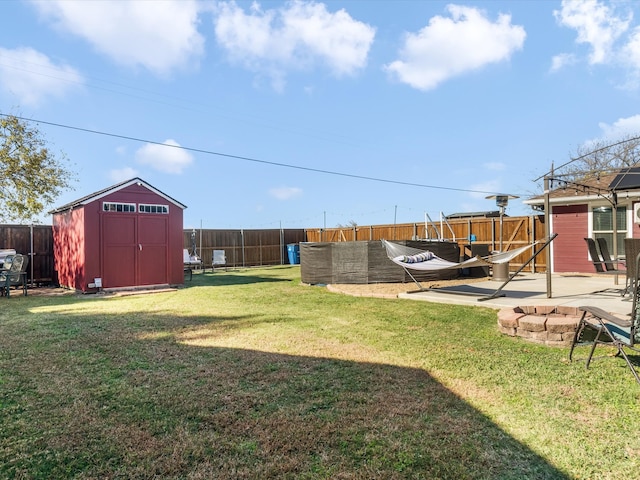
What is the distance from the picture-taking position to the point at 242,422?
227cm

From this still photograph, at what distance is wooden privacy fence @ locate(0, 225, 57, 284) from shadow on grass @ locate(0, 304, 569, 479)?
31.3 ft

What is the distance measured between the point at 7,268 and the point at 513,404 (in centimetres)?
1093

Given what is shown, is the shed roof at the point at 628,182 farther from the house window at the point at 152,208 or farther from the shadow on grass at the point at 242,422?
the house window at the point at 152,208

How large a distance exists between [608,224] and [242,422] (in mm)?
11563

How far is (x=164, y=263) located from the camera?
1048 centimetres

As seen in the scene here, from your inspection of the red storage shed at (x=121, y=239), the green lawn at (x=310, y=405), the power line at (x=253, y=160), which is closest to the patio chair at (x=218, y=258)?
the power line at (x=253, y=160)

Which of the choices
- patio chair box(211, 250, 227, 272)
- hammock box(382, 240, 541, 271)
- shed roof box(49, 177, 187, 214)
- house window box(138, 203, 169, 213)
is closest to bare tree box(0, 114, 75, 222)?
shed roof box(49, 177, 187, 214)

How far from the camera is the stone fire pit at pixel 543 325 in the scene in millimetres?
3775

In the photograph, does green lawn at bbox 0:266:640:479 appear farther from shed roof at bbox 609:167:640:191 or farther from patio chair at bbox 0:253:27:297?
shed roof at bbox 609:167:640:191

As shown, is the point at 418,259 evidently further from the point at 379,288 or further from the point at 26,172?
the point at 26,172

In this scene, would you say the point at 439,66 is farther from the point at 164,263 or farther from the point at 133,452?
the point at 133,452

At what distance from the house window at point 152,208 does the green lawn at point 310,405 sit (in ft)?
19.1

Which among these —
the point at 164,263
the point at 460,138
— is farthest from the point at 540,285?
the point at 460,138

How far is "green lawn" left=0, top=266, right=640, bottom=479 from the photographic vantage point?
1831 mm
